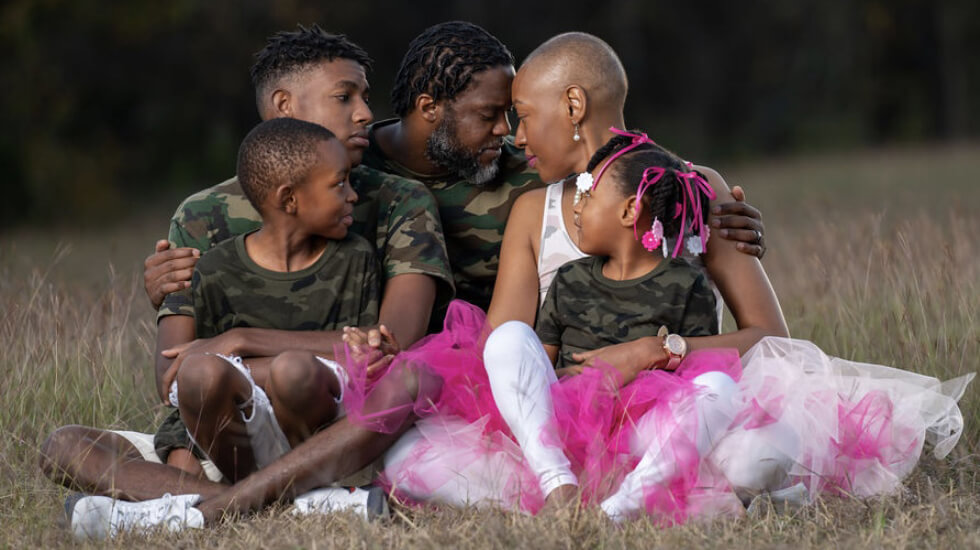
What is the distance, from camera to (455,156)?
4730 millimetres

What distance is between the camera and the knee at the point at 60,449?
3.88 meters

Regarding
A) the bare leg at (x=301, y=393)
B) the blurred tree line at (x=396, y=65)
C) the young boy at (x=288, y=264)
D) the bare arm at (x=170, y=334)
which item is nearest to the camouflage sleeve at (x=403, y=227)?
the young boy at (x=288, y=264)

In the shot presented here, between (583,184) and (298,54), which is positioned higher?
(298,54)

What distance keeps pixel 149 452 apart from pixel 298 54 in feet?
5.22

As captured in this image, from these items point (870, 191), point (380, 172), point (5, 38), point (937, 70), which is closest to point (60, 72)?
point (5, 38)

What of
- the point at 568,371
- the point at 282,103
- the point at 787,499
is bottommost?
the point at 787,499

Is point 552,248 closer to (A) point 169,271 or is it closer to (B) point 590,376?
(B) point 590,376

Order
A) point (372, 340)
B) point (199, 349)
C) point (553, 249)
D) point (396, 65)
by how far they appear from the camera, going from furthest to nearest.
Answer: point (396, 65) → point (553, 249) → point (199, 349) → point (372, 340)

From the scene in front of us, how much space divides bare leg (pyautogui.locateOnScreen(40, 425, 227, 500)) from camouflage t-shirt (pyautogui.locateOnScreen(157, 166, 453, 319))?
0.52 m

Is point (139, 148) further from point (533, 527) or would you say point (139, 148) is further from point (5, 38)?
point (533, 527)

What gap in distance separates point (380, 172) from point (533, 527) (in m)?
1.74

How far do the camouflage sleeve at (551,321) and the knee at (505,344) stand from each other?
0.31 metres

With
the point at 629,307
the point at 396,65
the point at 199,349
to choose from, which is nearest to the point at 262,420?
the point at 199,349

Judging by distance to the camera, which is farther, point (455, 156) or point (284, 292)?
A: point (455, 156)
